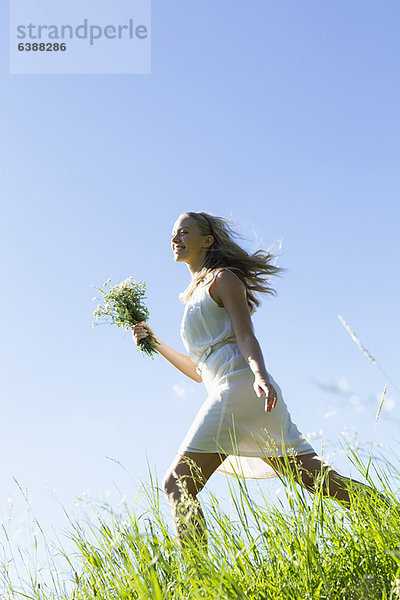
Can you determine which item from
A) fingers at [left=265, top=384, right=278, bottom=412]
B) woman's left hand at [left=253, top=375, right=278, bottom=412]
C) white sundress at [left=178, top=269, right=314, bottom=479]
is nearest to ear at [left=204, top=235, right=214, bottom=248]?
white sundress at [left=178, top=269, right=314, bottom=479]

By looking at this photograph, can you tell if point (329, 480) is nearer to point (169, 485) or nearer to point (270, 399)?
point (270, 399)

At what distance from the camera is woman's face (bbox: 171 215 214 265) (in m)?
4.40

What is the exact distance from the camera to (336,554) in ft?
7.86

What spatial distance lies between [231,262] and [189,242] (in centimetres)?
34

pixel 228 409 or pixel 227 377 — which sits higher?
pixel 227 377

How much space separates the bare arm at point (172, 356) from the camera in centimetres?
453

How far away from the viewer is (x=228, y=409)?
11.5 feet

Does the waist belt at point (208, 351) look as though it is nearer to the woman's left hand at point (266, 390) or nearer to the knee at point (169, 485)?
the woman's left hand at point (266, 390)

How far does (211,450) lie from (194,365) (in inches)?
47.5

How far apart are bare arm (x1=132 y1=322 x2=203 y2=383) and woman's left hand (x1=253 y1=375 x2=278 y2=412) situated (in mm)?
1177

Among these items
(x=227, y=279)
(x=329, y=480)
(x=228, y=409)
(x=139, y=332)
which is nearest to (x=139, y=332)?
(x=139, y=332)

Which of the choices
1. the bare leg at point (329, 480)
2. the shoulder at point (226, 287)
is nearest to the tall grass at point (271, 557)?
the bare leg at point (329, 480)

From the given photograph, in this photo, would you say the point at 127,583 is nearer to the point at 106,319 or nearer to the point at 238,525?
the point at 238,525

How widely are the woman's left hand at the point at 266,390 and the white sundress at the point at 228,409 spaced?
19cm
